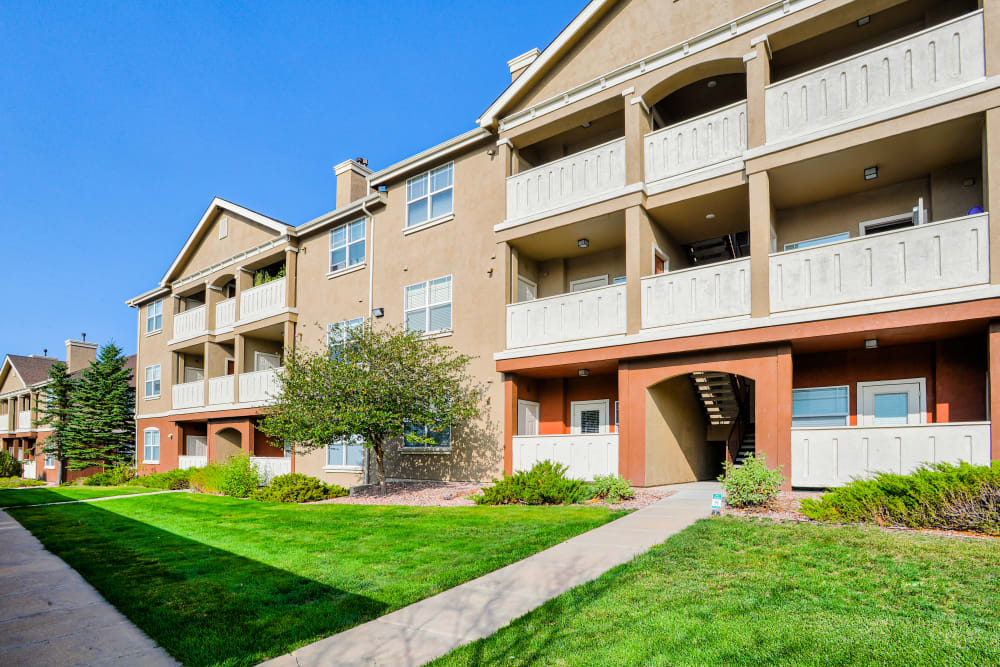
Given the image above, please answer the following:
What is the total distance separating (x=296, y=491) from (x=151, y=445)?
2039 cm

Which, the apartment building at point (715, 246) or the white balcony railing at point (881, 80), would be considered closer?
the white balcony railing at point (881, 80)

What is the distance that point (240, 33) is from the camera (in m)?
25.6

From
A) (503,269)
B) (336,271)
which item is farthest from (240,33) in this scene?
(503,269)

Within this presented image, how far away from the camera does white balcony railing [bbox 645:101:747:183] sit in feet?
44.4

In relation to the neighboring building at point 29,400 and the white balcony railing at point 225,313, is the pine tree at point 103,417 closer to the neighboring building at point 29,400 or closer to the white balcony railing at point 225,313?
the neighboring building at point 29,400

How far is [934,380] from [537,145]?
38.9 ft

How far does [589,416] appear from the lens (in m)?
17.7

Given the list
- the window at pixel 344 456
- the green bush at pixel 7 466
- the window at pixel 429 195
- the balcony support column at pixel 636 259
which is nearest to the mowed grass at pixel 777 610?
the balcony support column at pixel 636 259

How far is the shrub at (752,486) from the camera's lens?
9.95 m

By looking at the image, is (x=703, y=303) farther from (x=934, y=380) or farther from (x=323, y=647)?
(x=323, y=647)

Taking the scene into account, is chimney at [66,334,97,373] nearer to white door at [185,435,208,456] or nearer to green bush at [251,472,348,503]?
white door at [185,435,208,456]

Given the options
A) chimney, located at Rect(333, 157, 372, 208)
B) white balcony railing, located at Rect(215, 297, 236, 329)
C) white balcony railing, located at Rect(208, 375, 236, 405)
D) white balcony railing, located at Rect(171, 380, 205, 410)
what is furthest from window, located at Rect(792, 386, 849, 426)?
white balcony railing, located at Rect(171, 380, 205, 410)

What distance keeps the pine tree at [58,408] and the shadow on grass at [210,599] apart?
3153cm

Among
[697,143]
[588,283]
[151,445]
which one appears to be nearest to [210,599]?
[697,143]
